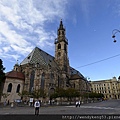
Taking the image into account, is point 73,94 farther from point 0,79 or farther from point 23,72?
point 0,79

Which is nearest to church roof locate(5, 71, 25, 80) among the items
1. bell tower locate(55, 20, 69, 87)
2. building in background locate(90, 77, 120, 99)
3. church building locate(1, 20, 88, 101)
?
church building locate(1, 20, 88, 101)

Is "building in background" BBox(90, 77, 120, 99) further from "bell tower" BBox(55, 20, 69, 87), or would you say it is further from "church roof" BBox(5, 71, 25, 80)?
"church roof" BBox(5, 71, 25, 80)

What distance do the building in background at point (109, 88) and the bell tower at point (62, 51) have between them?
181ft

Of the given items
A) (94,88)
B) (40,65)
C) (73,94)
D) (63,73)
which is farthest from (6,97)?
(94,88)

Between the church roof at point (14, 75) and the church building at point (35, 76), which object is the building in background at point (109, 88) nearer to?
the church building at point (35, 76)

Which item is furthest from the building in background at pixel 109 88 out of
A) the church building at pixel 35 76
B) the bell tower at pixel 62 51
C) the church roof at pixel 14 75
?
the church roof at pixel 14 75

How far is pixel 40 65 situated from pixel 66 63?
1899cm

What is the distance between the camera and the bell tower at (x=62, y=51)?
59.3 metres

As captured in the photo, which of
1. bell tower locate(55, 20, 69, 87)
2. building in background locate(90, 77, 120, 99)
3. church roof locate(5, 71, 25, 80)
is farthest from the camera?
building in background locate(90, 77, 120, 99)

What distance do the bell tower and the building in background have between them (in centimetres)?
5522

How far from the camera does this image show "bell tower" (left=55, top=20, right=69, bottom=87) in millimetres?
59263

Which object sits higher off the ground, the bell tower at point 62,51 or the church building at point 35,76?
the bell tower at point 62,51

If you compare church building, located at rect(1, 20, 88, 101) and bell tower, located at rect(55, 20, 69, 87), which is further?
bell tower, located at rect(55, 20, 69, 87)

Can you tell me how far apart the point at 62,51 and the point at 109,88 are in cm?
6299
